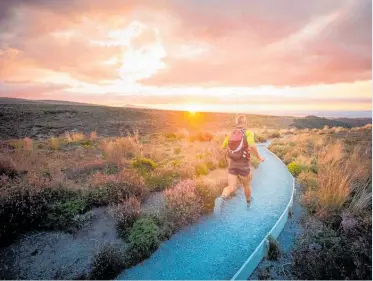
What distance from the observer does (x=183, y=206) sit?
6.40 meters

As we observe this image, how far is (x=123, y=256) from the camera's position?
15.7 feet

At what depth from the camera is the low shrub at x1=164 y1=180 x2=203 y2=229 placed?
611 cm

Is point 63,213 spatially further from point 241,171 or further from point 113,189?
point 241,171

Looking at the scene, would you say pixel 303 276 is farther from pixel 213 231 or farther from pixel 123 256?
pixel 123 256

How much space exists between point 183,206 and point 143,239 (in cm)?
157

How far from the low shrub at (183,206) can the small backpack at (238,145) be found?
5.27 feet

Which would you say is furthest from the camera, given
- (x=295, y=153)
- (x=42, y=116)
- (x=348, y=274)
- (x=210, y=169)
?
(x=42, y=116)

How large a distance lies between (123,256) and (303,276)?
3.26 meters

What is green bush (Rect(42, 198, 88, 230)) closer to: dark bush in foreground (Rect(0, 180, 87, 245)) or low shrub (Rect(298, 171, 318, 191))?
dark bush in foreground (Rect(0, 180, 87, 245))

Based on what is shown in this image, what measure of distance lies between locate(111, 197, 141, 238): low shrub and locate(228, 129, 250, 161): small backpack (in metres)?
2.89

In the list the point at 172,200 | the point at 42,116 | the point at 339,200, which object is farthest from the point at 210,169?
the point at 42,116

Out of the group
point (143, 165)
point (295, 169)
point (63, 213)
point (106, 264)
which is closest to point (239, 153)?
point (106, 264)

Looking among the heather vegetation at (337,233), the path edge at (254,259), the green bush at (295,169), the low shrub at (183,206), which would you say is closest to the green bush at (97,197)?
the low shrub at (183,206)

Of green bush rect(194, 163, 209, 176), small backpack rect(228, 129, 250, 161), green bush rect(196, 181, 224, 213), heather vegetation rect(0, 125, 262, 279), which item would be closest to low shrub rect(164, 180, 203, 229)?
heather vegetation rect(0, 125, 262, 279)
